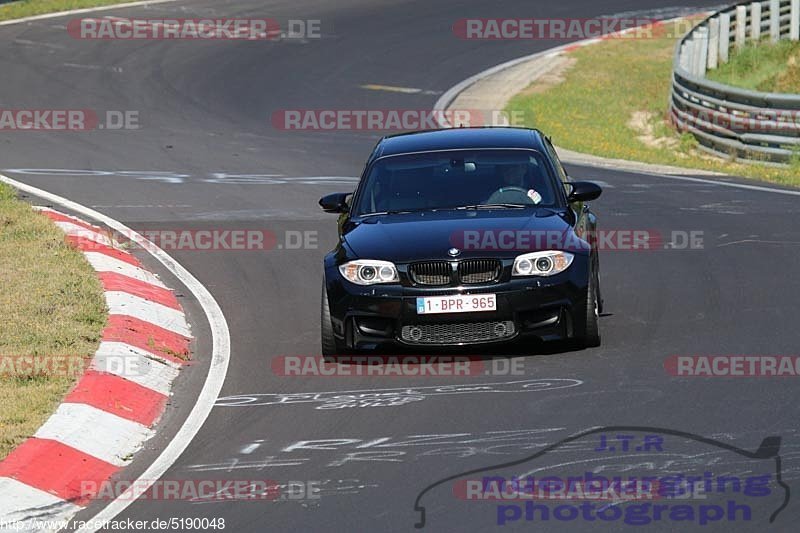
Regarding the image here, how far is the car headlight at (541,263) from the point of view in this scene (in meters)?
10.5

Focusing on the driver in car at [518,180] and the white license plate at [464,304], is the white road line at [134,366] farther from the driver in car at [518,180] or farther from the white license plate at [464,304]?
the driver in car at [518,180]

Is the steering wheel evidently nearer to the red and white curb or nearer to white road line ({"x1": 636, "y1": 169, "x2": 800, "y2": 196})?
the red and white curb

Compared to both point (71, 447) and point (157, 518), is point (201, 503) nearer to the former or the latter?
point (157, 518)

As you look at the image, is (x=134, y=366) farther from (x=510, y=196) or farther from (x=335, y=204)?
(x=510, y=196)

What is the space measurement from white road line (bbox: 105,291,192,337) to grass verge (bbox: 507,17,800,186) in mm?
9966

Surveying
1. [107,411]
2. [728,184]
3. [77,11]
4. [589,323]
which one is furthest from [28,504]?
[77,11]

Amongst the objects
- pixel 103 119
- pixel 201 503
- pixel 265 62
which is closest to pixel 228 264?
pixel 201 503

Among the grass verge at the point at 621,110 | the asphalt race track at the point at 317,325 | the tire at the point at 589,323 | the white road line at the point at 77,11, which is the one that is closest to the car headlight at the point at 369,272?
the asphalt race track at the point at 317,325

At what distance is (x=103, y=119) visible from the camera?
2577 cm

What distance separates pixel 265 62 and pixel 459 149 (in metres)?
21.5

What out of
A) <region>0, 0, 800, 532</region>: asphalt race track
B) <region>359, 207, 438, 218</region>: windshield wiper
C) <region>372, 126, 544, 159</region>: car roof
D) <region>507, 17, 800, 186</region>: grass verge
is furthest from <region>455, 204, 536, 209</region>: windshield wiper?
<region>507, 17, 800, 186</region>: grass verge

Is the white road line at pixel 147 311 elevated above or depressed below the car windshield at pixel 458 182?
below

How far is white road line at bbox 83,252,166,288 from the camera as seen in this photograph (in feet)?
45.3

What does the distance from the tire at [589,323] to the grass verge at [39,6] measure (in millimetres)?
30168
